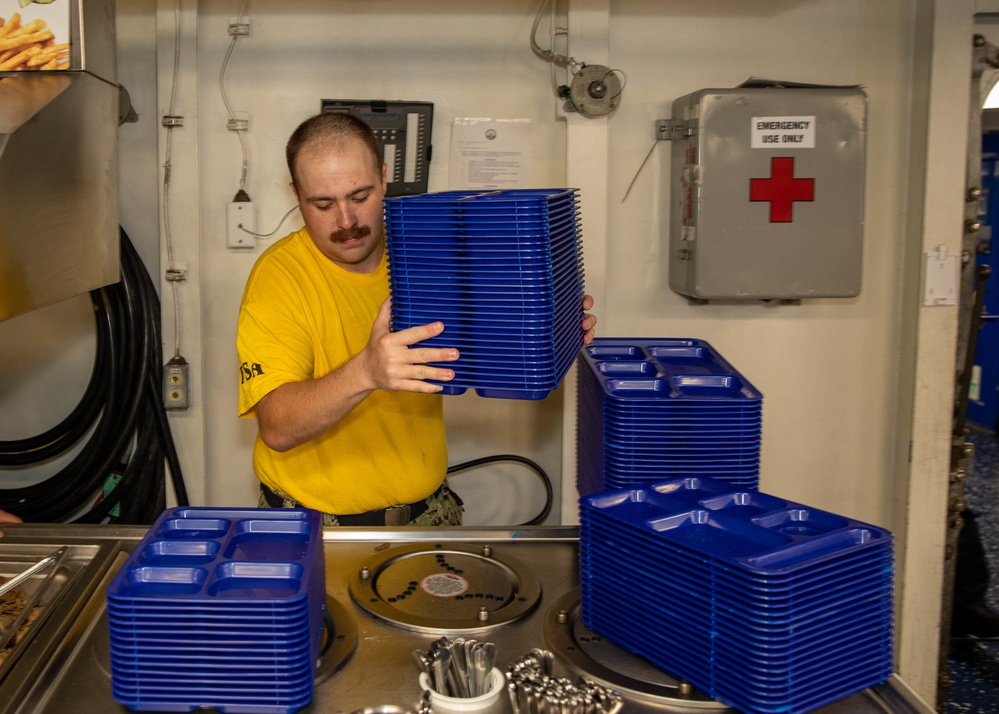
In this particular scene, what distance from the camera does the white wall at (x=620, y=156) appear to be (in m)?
2.79

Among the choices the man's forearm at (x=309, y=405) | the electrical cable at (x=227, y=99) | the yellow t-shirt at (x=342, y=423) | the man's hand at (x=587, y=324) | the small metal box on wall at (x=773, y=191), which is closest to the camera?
the man's forearm at (x=309, y=405)

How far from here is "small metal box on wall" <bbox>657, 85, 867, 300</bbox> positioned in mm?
2645

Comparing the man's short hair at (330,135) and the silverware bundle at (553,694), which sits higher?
the man's short hair at (330,135)

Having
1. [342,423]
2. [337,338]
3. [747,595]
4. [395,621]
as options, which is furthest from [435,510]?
[747,595]

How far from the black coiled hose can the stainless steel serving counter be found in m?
1.23

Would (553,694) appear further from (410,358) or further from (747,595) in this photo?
(410,358)

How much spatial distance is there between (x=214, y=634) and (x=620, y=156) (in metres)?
2.18

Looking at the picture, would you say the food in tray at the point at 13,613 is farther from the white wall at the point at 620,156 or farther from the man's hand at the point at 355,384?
the white wall at the point at 620,156

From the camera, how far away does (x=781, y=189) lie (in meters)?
2.68

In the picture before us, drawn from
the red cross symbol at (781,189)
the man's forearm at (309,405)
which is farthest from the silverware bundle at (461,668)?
the red cross symbol at (781,189)

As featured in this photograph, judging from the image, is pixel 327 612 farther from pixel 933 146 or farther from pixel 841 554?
pixel 933 146

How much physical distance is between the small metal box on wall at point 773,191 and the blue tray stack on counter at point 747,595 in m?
1.55

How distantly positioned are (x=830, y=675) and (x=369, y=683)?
58 cm

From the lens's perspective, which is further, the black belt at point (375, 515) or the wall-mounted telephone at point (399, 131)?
the wall-mounted telephone at point (399, 131)
